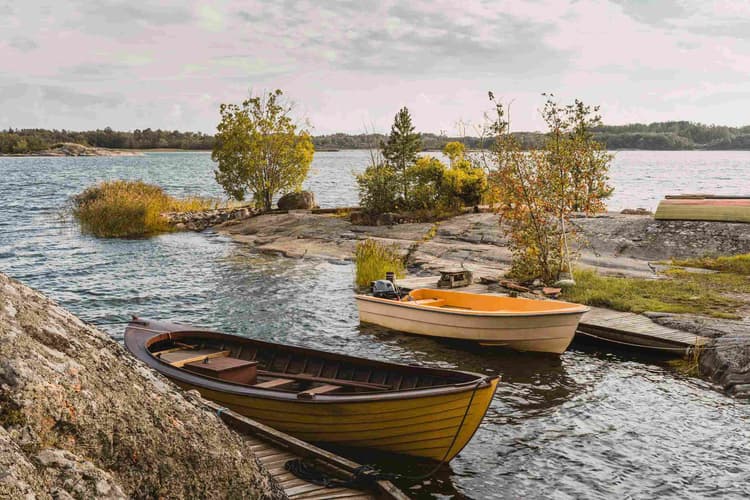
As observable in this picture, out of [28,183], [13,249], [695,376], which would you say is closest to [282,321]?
[695,376]

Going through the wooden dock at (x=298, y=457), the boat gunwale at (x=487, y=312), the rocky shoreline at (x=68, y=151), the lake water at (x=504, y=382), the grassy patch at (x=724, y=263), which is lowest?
the lake water at (x=504, y=382)

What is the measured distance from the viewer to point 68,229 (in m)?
34.6

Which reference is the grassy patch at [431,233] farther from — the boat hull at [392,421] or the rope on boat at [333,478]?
the rope on boat at [333,478]

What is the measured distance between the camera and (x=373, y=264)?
20906mm

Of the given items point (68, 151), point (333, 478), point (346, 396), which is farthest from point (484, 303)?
point (68, 151)

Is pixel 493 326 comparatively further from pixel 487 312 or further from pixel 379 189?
pixel 379 189

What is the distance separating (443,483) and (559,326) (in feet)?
A: 19.1

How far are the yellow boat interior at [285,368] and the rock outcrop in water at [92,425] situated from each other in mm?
5158

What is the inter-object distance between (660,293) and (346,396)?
1143 centimetres

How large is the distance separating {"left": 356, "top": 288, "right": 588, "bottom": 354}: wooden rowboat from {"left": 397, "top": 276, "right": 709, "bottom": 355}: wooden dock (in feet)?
3.48

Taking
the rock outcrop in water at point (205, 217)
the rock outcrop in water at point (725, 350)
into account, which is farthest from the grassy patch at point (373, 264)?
the rock outcrop in water at point (205, 217)

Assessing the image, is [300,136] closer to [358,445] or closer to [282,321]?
[282,321]

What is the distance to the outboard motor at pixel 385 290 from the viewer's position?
16.2 metres

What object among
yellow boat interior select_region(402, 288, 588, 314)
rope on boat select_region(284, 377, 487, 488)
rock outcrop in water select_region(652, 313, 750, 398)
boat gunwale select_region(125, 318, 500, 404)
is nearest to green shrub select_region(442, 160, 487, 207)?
yellow boat interior select_region(402, 288, 588, 314)
